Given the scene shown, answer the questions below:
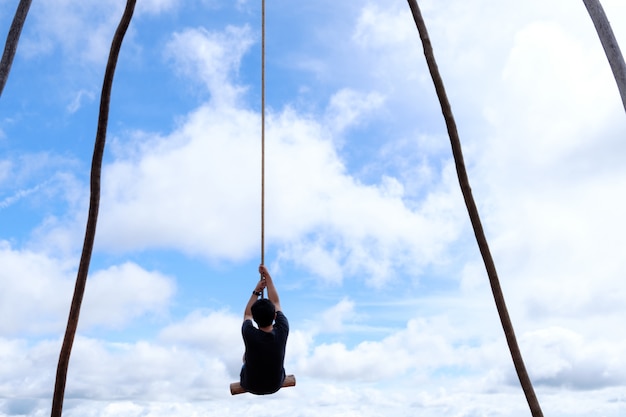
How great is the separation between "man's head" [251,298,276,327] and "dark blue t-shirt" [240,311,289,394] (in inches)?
2.8

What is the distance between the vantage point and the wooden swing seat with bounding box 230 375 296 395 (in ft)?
18.4

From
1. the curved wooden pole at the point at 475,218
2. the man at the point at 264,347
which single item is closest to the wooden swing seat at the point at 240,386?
the man at the point at 264,347

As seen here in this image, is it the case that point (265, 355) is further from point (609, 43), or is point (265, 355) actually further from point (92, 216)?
point (609, 43)

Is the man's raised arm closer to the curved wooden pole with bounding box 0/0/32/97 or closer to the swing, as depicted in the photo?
the swing

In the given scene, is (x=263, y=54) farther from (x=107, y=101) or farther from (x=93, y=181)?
(x=93, y=181)

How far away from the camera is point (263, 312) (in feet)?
17.1

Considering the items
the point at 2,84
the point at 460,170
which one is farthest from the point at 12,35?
the point at 460,170

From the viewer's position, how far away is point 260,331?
17.3ft

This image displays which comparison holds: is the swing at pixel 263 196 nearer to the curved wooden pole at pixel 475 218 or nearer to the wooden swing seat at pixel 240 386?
the wooden swing seat at pixel 240 386

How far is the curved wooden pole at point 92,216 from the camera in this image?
19.2 feet

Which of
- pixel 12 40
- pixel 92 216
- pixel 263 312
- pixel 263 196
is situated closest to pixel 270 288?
pixel 263 312

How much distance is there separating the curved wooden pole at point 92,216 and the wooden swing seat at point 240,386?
1.37 meters

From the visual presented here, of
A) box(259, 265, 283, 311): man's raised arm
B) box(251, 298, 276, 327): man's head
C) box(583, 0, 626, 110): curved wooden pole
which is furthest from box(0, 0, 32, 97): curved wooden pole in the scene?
box(583, 0, 626, 110): curved wooden pole

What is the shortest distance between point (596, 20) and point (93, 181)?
166 inches
